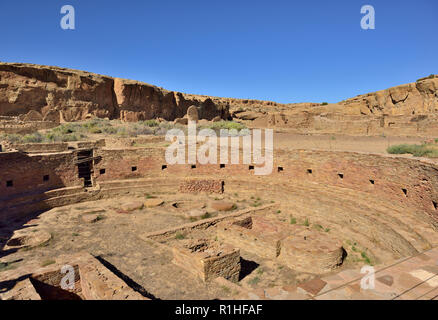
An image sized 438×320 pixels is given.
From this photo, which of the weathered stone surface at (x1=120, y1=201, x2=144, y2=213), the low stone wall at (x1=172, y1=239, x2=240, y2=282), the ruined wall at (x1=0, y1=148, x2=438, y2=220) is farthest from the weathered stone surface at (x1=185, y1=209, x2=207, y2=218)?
the low stone wall at (x1=172, y1=239, x2=240, y2=282)

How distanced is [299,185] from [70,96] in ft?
85.6

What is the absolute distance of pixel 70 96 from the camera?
28.3 meters

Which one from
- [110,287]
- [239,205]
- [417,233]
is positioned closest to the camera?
[110,287]

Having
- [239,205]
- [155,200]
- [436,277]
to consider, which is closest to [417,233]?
[436,277]

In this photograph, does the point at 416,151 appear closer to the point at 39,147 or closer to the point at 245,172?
the point at 245,172

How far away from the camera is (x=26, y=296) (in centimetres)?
518

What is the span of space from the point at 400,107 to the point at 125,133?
1123 inches

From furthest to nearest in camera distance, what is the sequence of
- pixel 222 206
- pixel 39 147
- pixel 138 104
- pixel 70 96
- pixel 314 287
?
pixel 138 104 → pixel 70 96 → pixel 39 147 → pixel 222 206 → pixel 314 287

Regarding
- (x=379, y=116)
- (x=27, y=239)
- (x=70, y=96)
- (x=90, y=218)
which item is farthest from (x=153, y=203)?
(x=70, y=96)

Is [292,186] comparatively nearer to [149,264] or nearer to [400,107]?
[149,264]

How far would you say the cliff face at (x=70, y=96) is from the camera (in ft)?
83.7

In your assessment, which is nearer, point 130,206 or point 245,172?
point 130,206

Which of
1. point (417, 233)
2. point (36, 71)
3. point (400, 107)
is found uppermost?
point (36, 71)

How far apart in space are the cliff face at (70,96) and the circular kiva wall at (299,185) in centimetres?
1542
